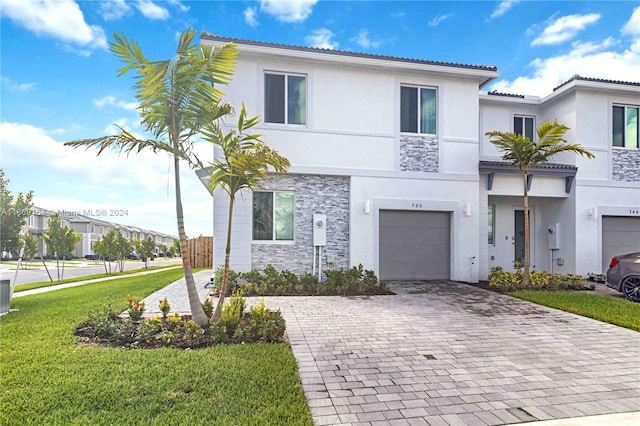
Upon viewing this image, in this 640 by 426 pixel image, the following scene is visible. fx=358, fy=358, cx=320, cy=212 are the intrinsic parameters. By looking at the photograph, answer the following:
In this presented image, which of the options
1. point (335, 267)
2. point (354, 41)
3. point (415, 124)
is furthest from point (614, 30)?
point (335, 267)

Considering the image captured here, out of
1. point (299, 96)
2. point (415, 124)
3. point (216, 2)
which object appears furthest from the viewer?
point (415, 124)

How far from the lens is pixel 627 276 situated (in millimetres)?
9219

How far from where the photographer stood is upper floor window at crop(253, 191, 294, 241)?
10305 millimetres

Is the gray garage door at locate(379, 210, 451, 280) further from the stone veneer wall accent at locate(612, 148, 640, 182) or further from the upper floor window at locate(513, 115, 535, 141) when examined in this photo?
the stone veneer wall accent at locate(612, 148, 640, 182)

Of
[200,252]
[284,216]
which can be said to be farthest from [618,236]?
[200,252]

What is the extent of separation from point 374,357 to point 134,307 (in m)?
4.28

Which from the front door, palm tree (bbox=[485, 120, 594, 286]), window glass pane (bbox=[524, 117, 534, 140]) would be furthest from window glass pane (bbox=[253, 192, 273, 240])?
window glass pane (bbox=[524, 117, 534, 140])

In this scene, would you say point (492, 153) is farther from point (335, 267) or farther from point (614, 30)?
point (335, 267)

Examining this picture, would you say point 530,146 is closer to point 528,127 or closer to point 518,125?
point 518,125

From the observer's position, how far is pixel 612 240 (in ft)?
41.8

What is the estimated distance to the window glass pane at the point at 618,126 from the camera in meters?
12.7

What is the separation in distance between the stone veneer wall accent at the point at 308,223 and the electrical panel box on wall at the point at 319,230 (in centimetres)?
20

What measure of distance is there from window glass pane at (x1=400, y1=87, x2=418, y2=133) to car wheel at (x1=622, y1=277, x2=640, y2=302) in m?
6.89

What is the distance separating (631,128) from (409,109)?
28.0 ft
